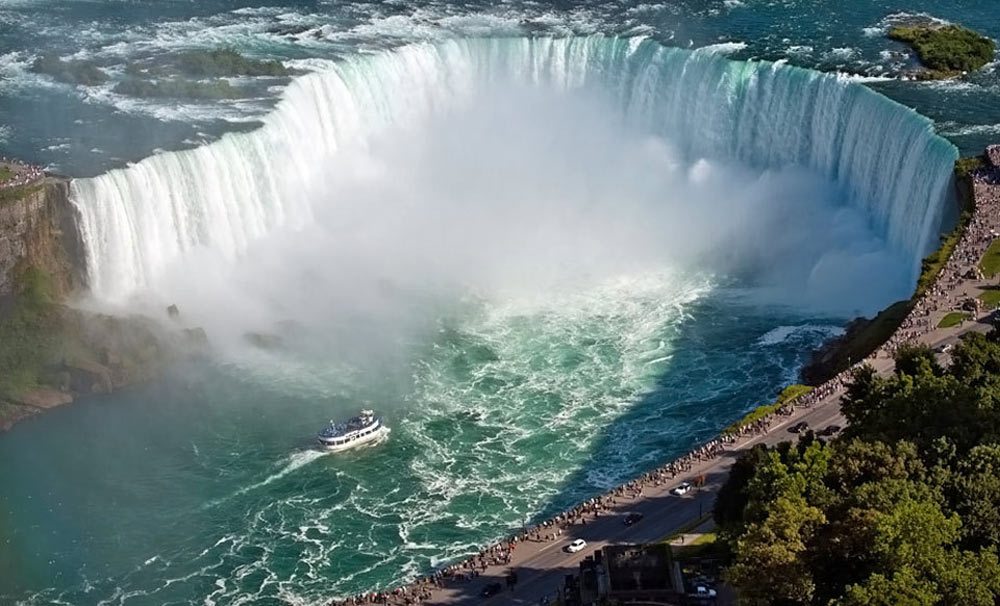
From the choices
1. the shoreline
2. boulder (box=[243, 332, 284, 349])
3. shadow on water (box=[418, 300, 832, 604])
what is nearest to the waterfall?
boulder (box=[243, 332, 284, 349])

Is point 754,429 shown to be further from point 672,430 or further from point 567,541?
point 567,541

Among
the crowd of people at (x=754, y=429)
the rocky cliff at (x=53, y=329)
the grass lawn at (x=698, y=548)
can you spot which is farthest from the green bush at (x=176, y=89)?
the grass lawn at (x=698, y=548)

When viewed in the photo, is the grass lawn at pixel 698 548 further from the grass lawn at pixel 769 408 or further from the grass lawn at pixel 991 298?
the grass lawn at pixel 991 298

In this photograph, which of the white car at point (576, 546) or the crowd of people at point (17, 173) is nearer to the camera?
the white car at point (576, 546)

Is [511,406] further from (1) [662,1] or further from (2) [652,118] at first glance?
(1) [662,1]

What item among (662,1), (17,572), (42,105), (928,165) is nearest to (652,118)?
(662,1)

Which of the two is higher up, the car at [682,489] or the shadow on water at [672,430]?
the car at [682,489]

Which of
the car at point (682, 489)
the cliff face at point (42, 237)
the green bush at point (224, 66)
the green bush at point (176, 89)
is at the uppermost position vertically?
the green bush at point (224, 66)
